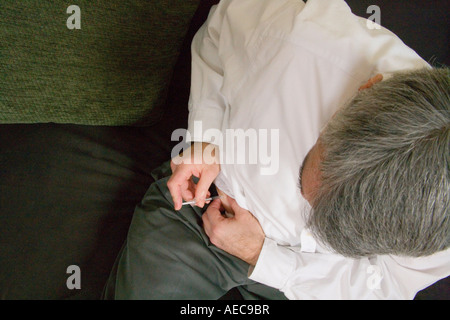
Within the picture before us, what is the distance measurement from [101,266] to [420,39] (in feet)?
3.73

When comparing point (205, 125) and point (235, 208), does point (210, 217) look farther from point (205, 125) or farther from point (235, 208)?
point (205, 125)

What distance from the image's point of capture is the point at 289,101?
2.08ft

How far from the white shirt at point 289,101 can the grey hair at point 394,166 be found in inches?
6.5

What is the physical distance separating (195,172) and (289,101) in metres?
0.29

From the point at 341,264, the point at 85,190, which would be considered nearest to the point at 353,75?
the point at 341,264

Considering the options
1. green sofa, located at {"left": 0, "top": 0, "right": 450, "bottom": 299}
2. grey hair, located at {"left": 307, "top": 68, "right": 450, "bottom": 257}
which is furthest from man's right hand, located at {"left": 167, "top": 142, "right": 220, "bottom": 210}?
grey hair, located at {"left": 307, "top": 68, "right": 450, "bottom": 257}

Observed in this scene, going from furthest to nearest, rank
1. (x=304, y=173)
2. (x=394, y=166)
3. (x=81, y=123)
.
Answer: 1. (x=81, y=123)
2. (x=304, y=173)
3. (x=394, y=166)

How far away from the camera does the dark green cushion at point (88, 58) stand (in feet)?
2.54

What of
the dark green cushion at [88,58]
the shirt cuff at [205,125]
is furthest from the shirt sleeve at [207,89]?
the dark green cushion at [88,58]

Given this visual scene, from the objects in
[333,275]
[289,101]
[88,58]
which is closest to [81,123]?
[88,58]

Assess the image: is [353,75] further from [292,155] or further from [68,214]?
[68,214]

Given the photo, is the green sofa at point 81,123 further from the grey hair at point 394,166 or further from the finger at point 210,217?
the grey hair at point 394,166

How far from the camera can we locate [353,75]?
1.95ft

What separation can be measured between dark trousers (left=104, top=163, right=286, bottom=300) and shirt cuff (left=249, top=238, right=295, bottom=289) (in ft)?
0.20
